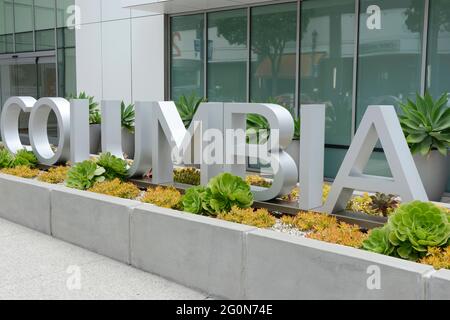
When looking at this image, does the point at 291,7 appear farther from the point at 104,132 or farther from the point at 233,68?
the point at 104,132

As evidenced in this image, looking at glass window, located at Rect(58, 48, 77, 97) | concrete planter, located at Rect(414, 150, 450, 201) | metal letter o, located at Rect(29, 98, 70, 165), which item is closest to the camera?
metal letter o, located at Rect(29, 98, 70, 165)

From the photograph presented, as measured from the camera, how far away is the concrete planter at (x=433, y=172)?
332 inches

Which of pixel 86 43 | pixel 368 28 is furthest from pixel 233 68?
pixel 86 43

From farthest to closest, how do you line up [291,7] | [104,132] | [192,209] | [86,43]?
1. [86,43]
2. [291,7]
3. [104,132]
4. [192,209]

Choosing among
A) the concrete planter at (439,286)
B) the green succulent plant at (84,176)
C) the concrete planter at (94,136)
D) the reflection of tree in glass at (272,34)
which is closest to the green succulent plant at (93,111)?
the concrete planter at (94,136)

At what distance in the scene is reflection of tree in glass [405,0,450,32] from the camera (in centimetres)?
890

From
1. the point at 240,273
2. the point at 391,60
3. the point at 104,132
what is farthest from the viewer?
the point at 391,60

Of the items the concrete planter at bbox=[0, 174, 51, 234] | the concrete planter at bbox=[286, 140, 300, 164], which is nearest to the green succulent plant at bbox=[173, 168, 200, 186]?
the concrete planter at bbox=[0, 174, 51, 234]

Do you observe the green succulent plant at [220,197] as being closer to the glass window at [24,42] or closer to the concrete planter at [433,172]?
the concrete planter at [433,172]

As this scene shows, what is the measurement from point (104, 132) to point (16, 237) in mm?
1812

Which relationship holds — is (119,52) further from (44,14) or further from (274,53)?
(274,53)

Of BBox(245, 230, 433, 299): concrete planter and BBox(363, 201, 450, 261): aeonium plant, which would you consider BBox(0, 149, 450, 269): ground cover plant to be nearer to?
BBox(363, 201, 450, 261): aeonium plant

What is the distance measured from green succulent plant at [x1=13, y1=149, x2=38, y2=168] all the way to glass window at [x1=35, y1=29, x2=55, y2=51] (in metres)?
8.11
